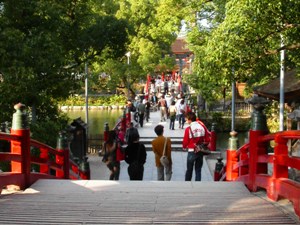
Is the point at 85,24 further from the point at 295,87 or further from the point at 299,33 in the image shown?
the point at 299,33

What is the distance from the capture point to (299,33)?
1109 centimetres

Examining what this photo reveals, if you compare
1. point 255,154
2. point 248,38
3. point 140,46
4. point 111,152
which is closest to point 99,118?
point 140,46

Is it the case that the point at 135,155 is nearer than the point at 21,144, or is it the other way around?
the point at 21,144

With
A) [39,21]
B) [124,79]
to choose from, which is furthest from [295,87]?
[124,79]

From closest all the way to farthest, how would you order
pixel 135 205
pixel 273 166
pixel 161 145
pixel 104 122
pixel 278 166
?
pixel 135 205, pixel 278 166, pixel 273 166, pixel 161 145, pixel 104 122

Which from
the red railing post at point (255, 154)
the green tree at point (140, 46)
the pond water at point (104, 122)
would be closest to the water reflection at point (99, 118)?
the pond water at point (104, 122)

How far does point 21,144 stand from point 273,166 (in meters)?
4.10

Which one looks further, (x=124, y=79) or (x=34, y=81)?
(x=124, y=79)

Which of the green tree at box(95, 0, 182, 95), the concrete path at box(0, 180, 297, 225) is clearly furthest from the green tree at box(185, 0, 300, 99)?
the green tree at box(95, 0, 182, 95)

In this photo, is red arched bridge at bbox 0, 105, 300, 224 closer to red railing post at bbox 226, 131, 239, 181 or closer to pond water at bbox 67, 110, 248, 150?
red railing post at bbox 226, 131, 239, 181

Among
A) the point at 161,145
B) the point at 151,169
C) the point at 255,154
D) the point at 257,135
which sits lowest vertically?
the point at 151,169

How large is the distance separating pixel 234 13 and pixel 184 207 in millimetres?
5322

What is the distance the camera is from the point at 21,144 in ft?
27.0

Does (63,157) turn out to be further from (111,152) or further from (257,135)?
(257,135)
